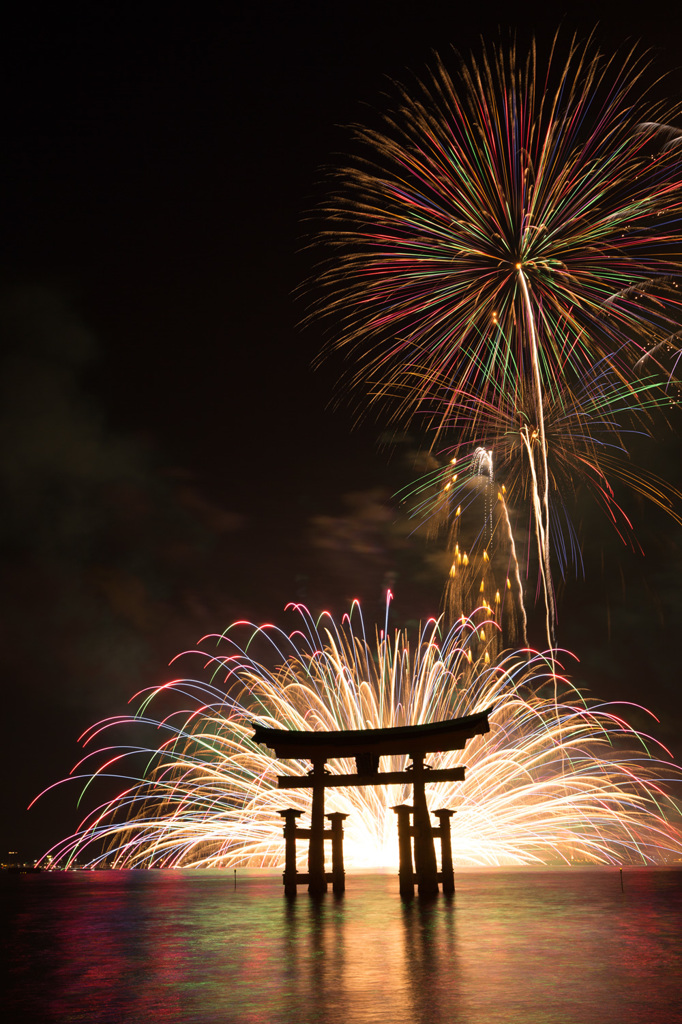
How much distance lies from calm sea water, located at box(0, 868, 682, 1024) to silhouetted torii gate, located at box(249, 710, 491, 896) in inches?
133

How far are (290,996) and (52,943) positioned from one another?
24.5 feet

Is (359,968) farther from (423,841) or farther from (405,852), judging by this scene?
(405,852)

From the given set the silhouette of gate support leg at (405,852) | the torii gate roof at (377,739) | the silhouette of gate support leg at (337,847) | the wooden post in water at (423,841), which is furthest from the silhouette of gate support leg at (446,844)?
the silhouette of gate support leg at (337,847)

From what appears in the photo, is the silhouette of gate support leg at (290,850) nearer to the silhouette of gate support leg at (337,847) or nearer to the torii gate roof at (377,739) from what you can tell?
the silhouette of gate support leg at (337,847)

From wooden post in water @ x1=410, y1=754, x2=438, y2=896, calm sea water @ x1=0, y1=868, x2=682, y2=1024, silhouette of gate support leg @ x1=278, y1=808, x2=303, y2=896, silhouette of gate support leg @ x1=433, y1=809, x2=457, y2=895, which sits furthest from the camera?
silhouette of gate support leg @ x1=278, y1=808, x2=303, y2=896

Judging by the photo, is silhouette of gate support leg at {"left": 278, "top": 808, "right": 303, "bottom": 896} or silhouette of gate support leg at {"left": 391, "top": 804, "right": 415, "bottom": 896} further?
silhouette of gate support leg at {"left": 278, "top": 808, "right": 303, "bottom": 896}

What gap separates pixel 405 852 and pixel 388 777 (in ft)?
6.33

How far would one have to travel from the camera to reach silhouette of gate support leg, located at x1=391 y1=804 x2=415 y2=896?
65.4 feet

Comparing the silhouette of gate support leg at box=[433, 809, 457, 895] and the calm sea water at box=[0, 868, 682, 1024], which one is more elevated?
the silhouette of gate support leg at box=[433, 809, 457, 895]

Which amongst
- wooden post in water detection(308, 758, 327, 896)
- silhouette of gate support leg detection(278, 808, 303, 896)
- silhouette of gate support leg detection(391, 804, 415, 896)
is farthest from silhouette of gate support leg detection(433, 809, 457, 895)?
silhouette of gate support leg detection(278, 808, 303, 896)

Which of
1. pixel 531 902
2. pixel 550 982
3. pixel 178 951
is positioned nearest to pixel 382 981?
pixel 550 982

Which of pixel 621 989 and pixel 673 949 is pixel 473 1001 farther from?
pixel 673 949

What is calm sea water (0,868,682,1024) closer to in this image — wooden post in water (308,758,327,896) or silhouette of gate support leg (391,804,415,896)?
silhouette of gate support leg (391,804,415,896)

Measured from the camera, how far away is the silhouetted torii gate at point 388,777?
19531 mm
